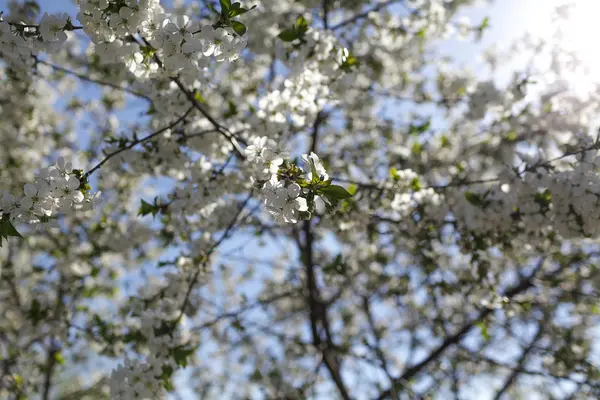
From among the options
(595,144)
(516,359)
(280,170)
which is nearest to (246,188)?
(280,170)

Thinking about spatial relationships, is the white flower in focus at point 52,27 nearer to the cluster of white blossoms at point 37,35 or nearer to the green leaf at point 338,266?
the cluster of white blossoms at point 37,35

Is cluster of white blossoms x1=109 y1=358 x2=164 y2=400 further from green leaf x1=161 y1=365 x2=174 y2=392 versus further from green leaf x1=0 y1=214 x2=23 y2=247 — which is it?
green leaf x1=0 y1=214 x2=23 y2=247

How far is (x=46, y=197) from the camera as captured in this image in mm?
2045

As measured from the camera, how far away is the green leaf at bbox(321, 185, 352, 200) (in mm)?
1883

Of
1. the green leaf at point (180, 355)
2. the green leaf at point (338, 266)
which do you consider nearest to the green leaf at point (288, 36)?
the green leaf at point (338, 266)

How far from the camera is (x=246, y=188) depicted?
3734mm

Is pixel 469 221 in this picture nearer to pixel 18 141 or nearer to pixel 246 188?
pixel 246 188

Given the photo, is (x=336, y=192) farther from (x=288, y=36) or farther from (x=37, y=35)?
(x=37, y=35)

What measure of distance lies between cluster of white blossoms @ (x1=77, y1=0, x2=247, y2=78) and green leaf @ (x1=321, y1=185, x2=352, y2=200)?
0.82 m

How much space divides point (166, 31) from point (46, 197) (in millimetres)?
982

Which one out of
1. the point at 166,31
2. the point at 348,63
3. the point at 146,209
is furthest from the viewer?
the point at 348,63

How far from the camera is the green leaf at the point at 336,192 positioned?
6.18 ft

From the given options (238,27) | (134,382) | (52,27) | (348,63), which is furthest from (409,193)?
(52,27)

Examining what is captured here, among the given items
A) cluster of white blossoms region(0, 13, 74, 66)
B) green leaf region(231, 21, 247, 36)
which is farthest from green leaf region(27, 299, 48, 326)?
green leaf region(231, 21, 247, 36)
